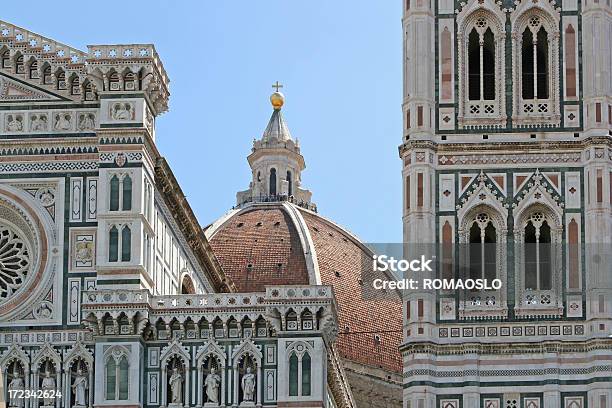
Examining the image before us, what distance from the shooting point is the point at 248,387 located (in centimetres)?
4638

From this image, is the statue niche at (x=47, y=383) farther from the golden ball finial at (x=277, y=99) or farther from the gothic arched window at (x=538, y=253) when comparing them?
the golden ball finial at (x=277, y=99)

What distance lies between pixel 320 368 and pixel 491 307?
3.19 meters

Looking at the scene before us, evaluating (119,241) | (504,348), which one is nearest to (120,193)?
(119,241)

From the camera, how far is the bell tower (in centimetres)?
8212

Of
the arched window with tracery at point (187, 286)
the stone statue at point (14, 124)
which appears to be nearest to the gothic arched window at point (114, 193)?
the stone statue at point (14, 124)

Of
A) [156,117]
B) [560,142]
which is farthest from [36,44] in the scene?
[560,142]

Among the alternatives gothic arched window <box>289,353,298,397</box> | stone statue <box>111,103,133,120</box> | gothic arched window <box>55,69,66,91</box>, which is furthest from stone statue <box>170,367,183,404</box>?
gothic arched window <box>55,69,66,91</box>

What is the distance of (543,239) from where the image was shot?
1847 inches

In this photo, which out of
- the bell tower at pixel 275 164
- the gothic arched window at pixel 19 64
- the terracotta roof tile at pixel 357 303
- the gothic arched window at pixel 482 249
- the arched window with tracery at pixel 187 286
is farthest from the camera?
the bell tower at pixel 275 164

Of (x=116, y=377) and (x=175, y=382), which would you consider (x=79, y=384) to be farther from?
(x=175, y=382)

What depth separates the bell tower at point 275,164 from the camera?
8212cm

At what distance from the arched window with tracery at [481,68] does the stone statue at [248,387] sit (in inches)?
235

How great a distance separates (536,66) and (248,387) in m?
7.87

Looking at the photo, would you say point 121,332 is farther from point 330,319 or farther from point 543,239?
point 543,239
